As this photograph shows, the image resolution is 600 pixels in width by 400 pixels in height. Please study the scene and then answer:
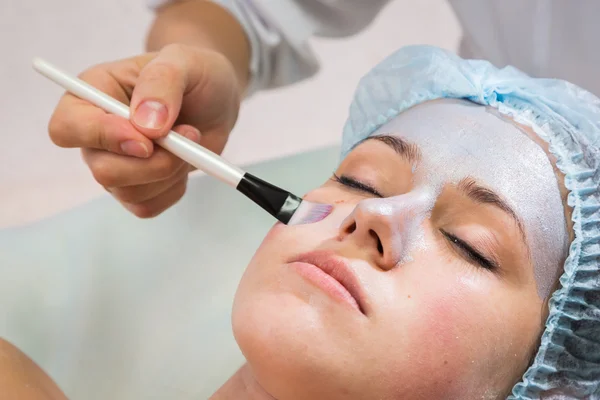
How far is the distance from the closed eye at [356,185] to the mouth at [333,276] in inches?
5.7

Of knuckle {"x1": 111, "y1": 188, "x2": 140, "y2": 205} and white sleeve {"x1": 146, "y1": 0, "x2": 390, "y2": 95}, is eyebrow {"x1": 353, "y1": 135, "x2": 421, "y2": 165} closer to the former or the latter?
knuckle {"x1": 111, "y1": 188, "x2": 140, "y2": 205}

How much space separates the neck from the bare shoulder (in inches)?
11.1

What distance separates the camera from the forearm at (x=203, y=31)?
1194mm

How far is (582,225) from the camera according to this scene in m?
0.80

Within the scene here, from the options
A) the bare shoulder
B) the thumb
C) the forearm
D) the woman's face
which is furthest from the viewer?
the forearm

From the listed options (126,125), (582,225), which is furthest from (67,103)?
(582,225)

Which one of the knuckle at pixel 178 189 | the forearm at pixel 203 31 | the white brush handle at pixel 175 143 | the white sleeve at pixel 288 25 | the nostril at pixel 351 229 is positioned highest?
the white sleeve at pixel 288 25

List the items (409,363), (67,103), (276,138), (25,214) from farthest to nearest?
1. (276,138)
2. (25,214)
3. (67,103)
4. (409,363)

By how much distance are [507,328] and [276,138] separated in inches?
47.6

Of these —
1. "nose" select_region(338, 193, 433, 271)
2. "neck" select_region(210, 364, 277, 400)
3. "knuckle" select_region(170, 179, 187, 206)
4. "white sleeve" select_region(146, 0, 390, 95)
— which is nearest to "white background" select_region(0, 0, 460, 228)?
"white sleeve" select_region(146, 0, 390, 95)

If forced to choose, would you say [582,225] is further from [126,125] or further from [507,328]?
[126,125]

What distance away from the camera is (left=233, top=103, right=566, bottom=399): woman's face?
0.70 m

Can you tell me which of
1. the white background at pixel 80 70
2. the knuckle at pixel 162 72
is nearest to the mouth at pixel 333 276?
the knuckle at pixel 162 72

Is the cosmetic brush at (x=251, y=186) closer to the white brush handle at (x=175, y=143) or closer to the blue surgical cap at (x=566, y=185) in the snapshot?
the white brush handle at (x=175, y=143)
